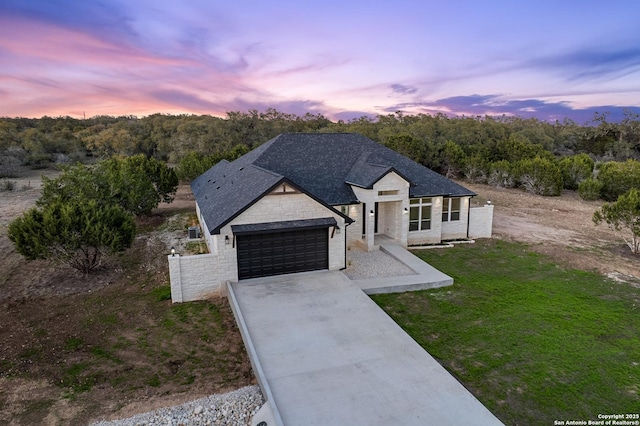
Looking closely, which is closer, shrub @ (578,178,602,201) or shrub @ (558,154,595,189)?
shrub @ (578,178,602,201)

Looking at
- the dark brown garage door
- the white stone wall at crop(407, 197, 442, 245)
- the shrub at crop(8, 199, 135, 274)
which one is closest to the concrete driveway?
the dark brown garage door

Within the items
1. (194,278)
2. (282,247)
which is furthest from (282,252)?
(194,278)

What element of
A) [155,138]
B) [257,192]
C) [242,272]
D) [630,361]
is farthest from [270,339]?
[155,138]

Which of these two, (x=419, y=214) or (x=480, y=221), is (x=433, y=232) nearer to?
(x=419, y=214)

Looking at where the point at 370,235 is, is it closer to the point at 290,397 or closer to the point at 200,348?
the point at 200,348

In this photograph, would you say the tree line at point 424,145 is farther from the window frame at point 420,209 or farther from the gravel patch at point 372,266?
the gravel patch at point 372,266

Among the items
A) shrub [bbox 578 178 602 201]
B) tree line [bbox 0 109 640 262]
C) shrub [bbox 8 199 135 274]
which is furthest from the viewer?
shrub [bbox 578 178 602 201]

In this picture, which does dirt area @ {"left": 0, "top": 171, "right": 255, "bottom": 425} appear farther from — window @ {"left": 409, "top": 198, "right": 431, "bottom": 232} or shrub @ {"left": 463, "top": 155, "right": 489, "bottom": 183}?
shrub @ {"left": 463, "top": 155, "right": 489, "bottom": 183}
